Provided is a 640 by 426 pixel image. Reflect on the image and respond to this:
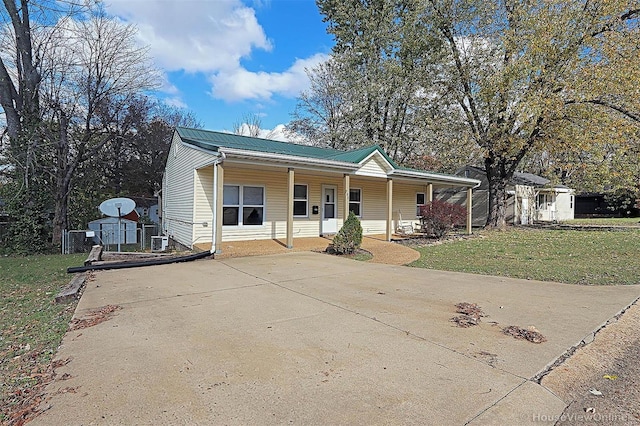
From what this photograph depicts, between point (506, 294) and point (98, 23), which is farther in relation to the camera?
point (98, 23)

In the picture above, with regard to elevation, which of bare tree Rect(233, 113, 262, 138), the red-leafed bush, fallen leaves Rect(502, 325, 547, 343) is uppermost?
bare tree Rect(233, 113, 262, 138)

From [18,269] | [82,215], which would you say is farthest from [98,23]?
[18,269]

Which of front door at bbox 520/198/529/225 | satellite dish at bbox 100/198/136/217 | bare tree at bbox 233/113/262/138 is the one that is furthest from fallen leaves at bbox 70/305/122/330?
bare tree at bbox 233/113/262/138

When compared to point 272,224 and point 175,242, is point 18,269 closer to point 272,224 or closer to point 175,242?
point 175,242

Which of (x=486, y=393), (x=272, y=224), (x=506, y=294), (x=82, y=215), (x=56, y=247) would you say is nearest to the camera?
(x=486, y=393)

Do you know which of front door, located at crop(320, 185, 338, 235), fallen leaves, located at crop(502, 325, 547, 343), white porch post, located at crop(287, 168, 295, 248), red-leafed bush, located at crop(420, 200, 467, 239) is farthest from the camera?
front door, located at crop(320, 185, 338, 235)

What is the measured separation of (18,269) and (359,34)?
25450 millimetres

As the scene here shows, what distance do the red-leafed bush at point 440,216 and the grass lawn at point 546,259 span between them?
1065mm

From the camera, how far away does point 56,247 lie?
46.9 feet

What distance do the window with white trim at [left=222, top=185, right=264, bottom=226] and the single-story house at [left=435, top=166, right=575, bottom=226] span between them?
1678 centimetres

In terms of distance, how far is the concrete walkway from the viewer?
33.2ft

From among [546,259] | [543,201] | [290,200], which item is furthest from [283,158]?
[543,201]

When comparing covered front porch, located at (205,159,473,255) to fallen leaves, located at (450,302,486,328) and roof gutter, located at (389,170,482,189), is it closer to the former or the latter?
roof gutter, located at (389,170,482,189)

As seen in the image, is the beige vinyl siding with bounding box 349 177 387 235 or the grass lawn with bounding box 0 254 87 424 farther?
the beige vinyl siding with bounding box 349 177 387 235
